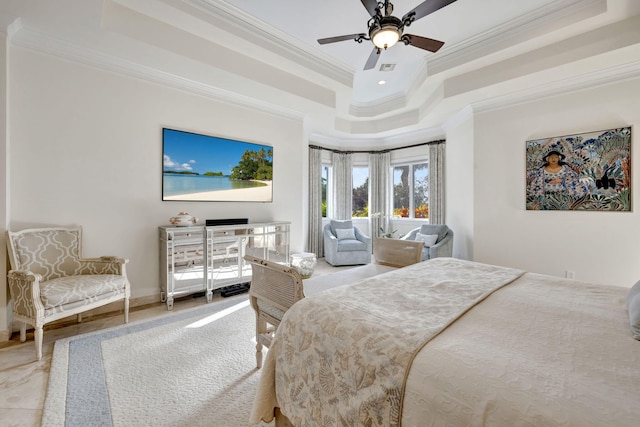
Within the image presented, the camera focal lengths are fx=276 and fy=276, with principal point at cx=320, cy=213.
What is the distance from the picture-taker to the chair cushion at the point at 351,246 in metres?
5.50

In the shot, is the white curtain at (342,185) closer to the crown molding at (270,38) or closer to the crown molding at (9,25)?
the crown molding at (270,38)

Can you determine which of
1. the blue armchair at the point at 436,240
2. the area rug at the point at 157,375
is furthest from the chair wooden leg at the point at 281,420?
the blue armchair at the point at 436,240

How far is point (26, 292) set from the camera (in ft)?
7.48

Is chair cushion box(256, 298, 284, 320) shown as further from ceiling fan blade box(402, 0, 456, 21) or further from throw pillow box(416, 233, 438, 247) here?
throw pillow box(416, 233, 438, 247)

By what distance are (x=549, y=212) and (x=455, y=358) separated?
12.9 feet

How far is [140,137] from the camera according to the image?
331 centimetres

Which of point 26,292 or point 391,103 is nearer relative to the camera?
point 26,292

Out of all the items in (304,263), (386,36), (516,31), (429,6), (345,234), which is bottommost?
(304,263)

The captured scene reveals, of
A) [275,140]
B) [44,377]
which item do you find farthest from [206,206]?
[44,377]

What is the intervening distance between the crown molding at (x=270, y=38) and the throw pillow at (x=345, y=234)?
292 centimetres

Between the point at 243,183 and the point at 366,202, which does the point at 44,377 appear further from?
the point at 366,202

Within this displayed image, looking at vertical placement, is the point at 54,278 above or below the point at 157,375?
above

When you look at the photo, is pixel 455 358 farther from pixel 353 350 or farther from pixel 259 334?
pixel 259 334

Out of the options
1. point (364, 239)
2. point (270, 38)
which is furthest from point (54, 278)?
point (364, 239)
